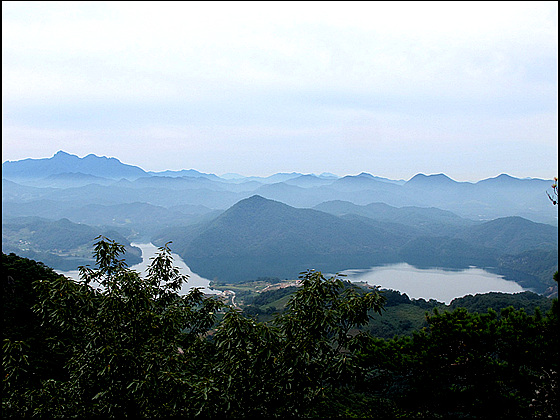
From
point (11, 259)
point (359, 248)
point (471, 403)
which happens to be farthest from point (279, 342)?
point (359, 248)

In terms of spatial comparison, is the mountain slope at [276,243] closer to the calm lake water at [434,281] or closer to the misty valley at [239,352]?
the calm lake water at [434,281]

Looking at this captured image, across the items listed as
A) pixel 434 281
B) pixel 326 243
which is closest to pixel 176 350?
pixel 434 281

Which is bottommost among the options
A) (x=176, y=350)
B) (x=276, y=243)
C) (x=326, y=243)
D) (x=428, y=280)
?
(x=428, y=280)

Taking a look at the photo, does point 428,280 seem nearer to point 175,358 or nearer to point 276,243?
point 276,243

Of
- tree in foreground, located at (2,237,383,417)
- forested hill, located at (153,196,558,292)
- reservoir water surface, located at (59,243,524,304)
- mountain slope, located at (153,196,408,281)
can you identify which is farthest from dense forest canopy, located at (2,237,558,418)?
mountain slope, located at (153,196,408,281)

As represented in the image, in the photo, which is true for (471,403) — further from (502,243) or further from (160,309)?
(502,243)

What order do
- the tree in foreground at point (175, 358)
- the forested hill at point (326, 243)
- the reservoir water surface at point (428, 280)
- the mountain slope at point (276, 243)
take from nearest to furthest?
the tree in foreground at point (175, 358)
the reservoir water surface at point (428, 280)
the forested hill at point (326, 243)
the mountain slope at point (276, 243)

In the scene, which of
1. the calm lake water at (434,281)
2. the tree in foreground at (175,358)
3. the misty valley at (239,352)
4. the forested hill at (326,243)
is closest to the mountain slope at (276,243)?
the forested hill at (326,243)

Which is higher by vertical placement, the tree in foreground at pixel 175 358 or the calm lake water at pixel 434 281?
the tree in foreground at pixel 175 358

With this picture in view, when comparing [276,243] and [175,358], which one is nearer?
[175,358]
